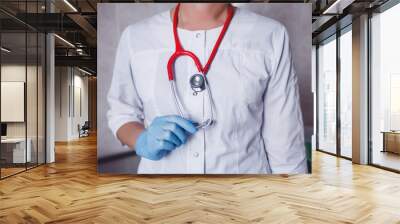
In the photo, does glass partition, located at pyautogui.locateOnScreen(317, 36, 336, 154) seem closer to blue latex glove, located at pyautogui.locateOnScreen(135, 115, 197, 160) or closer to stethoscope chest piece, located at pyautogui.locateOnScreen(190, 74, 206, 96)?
stethoscope chest piece, located at pyautogui.locateOnScreen(190, 74, 206, 96)

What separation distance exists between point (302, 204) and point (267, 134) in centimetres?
144

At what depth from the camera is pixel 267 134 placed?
5.43m

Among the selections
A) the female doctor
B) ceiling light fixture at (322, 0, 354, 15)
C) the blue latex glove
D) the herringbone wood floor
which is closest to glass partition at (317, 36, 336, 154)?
ceiling light fixture at (322, 0, 354, 15)

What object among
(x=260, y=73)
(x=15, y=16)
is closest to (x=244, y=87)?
(x=260, y=73)

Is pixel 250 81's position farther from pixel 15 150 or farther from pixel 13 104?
pixel 15 150

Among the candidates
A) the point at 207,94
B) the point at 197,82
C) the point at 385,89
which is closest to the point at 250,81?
the point at 207,94

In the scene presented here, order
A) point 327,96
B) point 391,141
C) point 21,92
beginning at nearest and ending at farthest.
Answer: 1. point 21,92
2. point 391,141
3. point 327,96

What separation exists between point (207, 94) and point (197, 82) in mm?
218

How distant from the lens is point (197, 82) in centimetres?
527

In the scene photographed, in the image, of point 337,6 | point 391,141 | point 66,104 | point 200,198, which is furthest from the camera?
point 66,104

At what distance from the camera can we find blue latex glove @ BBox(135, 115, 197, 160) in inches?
207

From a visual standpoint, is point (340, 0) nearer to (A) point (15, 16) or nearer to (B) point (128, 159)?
(B) point (128, 159)

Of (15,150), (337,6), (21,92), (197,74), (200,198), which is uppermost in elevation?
(337,6)

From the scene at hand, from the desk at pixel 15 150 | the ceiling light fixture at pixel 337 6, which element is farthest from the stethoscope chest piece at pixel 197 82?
the desk at pixel 15 150
